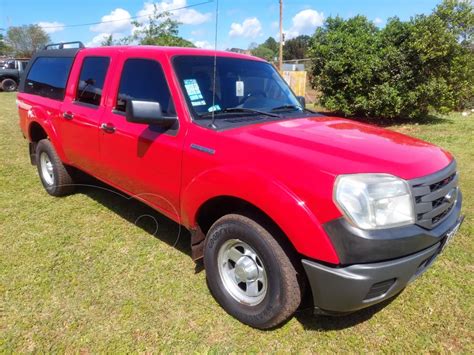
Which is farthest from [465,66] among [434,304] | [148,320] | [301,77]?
[148,320]

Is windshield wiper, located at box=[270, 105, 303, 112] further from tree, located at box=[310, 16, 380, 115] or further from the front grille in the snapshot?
tree, located at box=[310, 16, 380, 115]

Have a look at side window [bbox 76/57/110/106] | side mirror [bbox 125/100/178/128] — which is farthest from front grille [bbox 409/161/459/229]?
side window [bbox 76/57/110/106]

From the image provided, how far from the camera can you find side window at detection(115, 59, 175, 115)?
3084 mm

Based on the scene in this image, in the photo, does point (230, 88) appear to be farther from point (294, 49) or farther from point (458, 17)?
point (294, 49)

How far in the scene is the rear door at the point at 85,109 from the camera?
148 inches

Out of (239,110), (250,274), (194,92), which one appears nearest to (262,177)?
(250,274)

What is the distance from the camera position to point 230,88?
3223 millimetres

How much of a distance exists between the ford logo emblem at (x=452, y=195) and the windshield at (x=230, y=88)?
1517mm

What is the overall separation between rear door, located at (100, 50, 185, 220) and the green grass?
61cm

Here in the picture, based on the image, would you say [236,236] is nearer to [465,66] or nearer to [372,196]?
[372,196]

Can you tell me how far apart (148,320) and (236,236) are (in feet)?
3.04

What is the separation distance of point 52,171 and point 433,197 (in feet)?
14.6

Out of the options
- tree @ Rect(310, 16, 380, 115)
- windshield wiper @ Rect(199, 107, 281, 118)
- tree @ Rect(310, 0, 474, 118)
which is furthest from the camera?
tree @ Rect(310, 16, 380, 115)

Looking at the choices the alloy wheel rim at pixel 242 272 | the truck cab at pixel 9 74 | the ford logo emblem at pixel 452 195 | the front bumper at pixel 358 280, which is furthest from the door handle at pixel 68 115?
the truck cab at pixel 9 74
